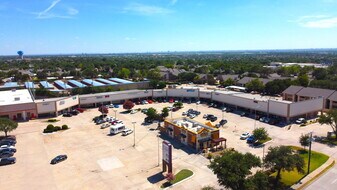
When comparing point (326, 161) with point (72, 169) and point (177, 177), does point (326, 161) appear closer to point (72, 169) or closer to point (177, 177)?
point (177, 177)

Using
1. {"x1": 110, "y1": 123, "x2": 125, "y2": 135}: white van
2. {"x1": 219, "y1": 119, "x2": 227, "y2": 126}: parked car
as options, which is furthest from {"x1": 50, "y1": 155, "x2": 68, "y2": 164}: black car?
{"x1": 219, "y1": 119, "x2": 227, "y2": 126}: parked car

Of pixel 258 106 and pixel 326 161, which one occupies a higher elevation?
pixel 258 106

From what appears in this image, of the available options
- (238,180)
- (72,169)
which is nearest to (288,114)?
(238,180)

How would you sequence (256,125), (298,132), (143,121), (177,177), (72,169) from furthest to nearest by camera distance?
(143,121) < (256,125) < (298,132) < (72,169) < (177,177)

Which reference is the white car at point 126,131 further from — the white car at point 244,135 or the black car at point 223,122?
the white car at point 244,135

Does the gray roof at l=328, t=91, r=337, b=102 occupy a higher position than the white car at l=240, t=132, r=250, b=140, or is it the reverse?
the gray roof at l=328, t=91, r=337, b=102

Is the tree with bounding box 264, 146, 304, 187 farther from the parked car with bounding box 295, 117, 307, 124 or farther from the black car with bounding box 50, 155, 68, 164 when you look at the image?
the parked car with bounding box 295, 117, 307, 124
